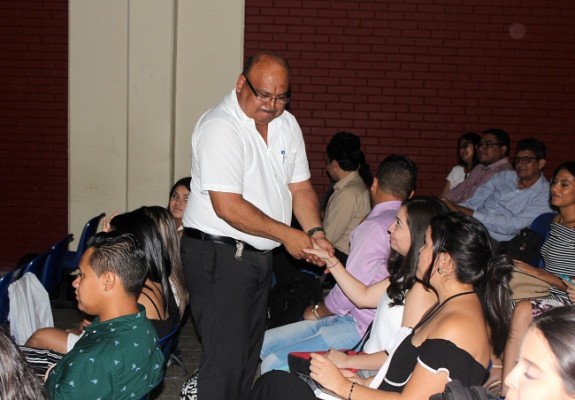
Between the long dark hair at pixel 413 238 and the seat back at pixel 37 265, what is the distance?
7.92ft

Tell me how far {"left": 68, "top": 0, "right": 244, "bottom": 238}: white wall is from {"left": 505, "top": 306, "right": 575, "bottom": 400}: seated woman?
6.39m

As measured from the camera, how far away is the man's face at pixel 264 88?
3.72m

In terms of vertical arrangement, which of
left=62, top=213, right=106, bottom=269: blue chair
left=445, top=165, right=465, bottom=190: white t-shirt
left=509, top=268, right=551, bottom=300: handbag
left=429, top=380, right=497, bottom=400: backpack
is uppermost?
left=429, top=380, right=497, bottom=400: backpack

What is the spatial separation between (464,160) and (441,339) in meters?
5.56

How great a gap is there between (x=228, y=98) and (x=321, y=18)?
15.9 ft

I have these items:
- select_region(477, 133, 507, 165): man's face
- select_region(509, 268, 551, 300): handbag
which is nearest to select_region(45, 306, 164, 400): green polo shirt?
select_region(509, 268, 551, 300): handbag

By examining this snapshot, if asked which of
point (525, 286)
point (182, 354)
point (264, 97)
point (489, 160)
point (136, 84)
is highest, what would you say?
point (264, 97)

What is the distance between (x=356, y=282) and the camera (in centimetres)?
400

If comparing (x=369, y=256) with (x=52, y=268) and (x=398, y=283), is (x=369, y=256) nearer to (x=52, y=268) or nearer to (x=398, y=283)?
(x=398, y=283)

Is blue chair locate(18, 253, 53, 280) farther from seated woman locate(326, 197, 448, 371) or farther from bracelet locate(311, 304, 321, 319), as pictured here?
seated woman locate(326, 197, 448, 371)

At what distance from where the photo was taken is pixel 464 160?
8.07 meters

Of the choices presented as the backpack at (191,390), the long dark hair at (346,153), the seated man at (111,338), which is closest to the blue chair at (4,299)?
the backpack at (191,390)

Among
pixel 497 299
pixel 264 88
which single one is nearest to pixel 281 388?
Result: pixel 497 299

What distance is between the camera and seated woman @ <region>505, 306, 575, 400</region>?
1780mm
